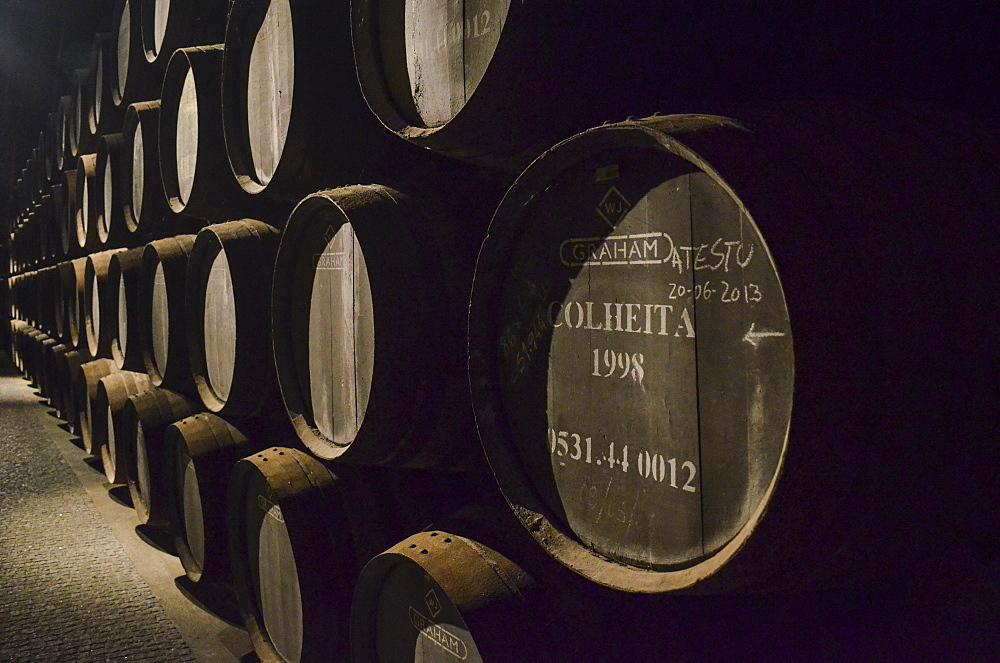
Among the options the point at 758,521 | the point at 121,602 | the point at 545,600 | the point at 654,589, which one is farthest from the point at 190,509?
the point at 758,521

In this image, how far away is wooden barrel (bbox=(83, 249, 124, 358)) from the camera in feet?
16.3

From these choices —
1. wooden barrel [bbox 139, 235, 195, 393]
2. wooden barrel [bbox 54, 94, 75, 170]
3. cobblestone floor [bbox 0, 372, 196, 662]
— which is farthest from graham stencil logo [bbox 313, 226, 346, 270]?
wooden barrel [bbox 54, 94, 75, 170]

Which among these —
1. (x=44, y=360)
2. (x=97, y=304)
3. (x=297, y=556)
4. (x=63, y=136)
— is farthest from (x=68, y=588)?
(x=44, y=360)

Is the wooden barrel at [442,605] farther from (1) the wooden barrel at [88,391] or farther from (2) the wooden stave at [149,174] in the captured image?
(1) the wooden barrel at [88,391]

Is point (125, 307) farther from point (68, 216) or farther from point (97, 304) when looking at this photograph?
point (68, 216)

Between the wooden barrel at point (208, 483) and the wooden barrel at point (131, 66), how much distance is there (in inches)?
87.6

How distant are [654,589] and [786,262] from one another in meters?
0.49

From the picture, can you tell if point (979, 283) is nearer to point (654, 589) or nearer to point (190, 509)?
point (654, 589)

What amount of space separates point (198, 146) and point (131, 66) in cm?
181

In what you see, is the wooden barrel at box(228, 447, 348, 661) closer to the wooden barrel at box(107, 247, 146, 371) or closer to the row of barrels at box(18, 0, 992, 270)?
the row of barrels at box(18, 0, 992, 270)

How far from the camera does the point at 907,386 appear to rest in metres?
0.87

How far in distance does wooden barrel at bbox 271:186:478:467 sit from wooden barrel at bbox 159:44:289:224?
113 centimetres

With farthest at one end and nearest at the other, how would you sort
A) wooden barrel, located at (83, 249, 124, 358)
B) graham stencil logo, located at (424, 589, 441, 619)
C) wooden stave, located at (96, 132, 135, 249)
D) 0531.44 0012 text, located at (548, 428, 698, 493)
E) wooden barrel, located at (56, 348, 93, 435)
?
1. wooden barrel, located at (56, 348, 93, 435)
2. wooden barrel, located at (83, 249, 124, 358)
3. wooden stave, located at (96, 132, 135, 249)
4. graham stencil logo, located at (424, 589, 441, 619)
5. 0531.44 0012 text, located at (548, 428, 698, 493)

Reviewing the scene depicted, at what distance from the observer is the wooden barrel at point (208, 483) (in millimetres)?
3102
